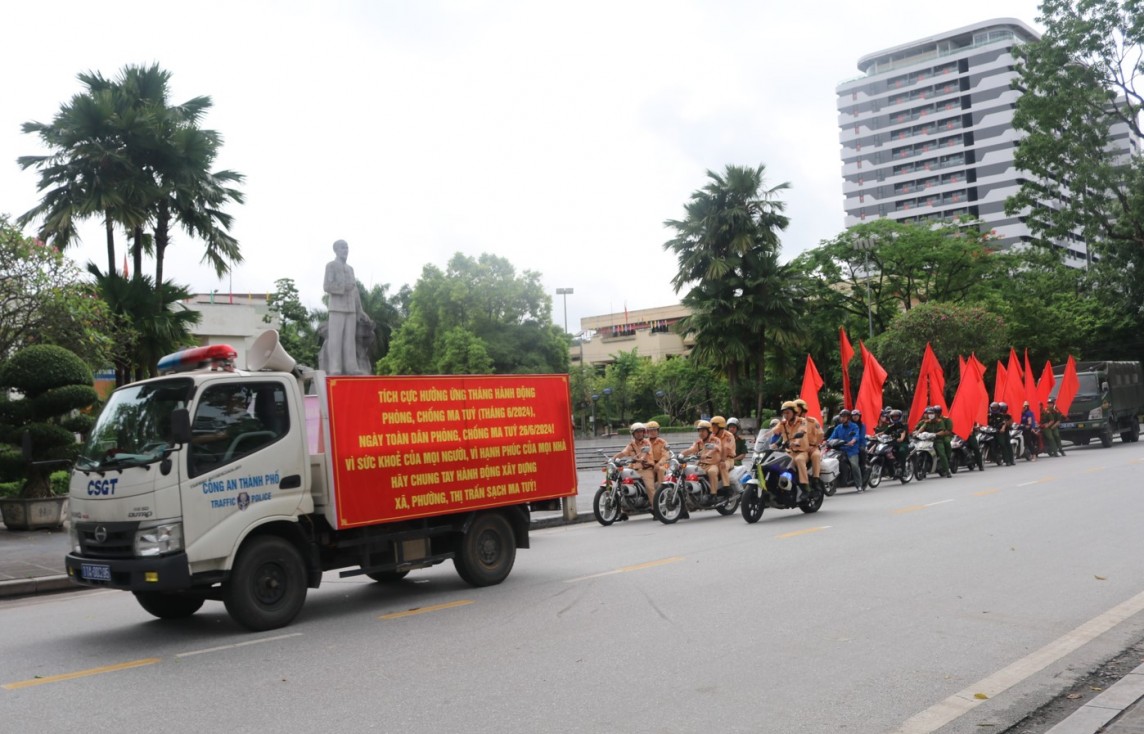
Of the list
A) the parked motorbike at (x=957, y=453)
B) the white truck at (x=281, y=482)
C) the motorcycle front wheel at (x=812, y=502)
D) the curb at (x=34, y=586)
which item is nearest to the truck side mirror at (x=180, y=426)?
the white truck at (x=281, y=482)

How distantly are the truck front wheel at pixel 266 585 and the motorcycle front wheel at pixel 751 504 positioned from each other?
8.72m

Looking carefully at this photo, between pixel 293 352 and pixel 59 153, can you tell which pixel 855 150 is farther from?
pixel 59 153

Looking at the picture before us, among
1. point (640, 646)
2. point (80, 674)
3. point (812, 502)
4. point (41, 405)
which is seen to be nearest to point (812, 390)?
point (812, 502)

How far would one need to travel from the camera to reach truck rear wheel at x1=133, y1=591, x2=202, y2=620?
8.75 meters

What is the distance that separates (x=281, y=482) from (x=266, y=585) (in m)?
0.84

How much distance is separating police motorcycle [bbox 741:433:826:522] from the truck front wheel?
8776 millimetres

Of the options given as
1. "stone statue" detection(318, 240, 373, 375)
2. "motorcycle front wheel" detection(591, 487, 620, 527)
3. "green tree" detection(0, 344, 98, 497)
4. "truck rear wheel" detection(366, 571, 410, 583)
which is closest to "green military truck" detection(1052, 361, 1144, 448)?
"motorcycle front wheel" detection(591, 487, 620, 527)

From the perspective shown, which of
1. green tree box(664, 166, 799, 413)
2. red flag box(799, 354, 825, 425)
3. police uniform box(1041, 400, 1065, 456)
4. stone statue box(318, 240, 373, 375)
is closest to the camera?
stone statue box(318, 240, 373, 375)

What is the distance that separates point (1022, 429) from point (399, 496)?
2610 centimetres

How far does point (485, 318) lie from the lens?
193ft

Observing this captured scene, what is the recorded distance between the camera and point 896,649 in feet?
22.5

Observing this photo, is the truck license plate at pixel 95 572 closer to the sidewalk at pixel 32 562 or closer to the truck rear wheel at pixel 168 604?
the truck rear wheel at pixel 168 604

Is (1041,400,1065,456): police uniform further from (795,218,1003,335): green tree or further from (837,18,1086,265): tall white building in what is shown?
(837,18,1086,265): tall white building

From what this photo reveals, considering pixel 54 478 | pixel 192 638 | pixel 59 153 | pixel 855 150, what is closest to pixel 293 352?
pixel 59 153
